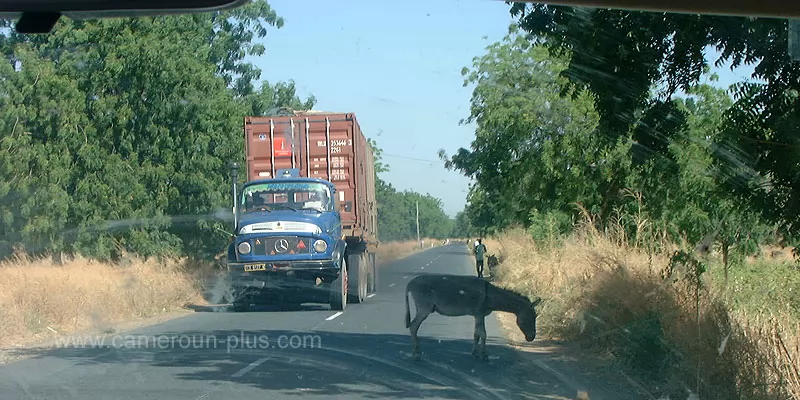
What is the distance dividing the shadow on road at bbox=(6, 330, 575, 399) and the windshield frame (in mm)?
4397

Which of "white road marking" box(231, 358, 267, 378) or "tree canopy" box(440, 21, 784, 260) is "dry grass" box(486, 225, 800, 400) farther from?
"white road marking" box(231, 358, 267, 378)

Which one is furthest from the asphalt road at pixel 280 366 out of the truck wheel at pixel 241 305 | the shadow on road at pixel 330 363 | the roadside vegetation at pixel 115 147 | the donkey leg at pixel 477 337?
the roadside vegetation at pixel 115 147

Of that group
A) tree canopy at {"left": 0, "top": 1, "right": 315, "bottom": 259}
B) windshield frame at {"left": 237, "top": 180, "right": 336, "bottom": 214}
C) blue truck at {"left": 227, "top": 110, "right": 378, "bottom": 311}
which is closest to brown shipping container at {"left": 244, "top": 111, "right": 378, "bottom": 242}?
blue truck at {"left": 227, "top": 110, "right": 378, "bottom": 311}

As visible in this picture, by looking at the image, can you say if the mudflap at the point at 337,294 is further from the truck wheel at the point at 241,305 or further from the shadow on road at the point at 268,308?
the truck wheel at the point at 241,305

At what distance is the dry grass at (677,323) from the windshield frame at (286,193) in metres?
5.36

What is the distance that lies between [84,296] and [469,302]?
8.95 m

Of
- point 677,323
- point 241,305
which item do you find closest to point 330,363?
point 677,323

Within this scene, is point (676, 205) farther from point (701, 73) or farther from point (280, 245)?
point (280, 245)

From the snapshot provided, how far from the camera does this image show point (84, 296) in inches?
639

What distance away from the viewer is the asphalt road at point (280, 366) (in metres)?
8.71

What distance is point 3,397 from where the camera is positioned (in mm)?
8430

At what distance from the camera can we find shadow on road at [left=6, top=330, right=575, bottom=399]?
8898 millimetres

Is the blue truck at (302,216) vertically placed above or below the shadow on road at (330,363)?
above

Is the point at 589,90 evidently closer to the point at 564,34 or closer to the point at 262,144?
the point at 564,34
